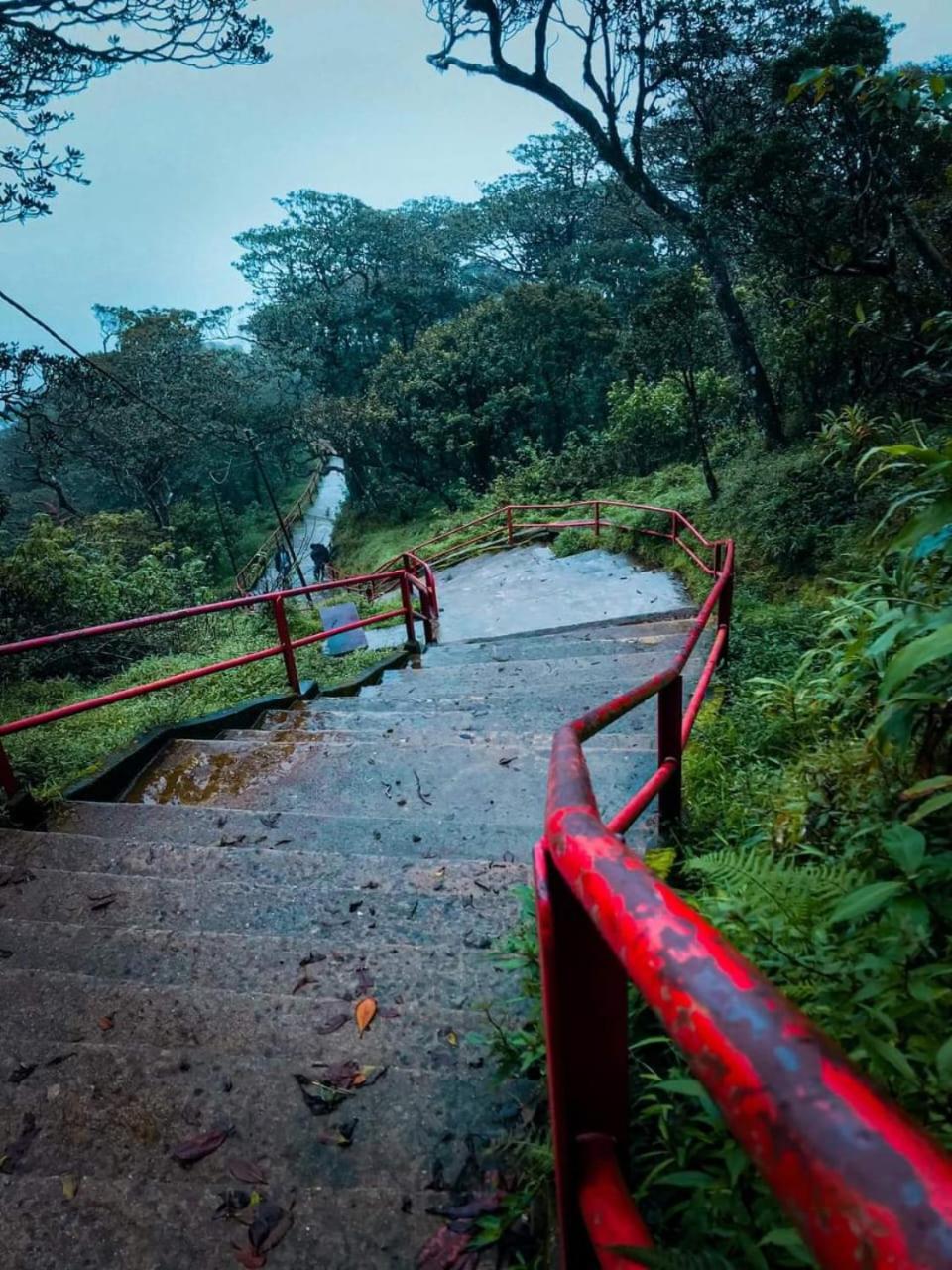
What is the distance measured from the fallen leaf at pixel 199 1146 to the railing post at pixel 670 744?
5.26ft

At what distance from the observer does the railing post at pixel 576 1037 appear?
874 millimetres

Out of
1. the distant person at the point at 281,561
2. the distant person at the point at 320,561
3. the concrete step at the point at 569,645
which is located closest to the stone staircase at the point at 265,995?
the concrete step at the point at 569,645

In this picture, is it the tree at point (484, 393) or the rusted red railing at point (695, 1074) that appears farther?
the tree at point (484, 393)

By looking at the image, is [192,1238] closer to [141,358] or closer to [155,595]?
[155,595]

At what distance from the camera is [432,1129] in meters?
1.61

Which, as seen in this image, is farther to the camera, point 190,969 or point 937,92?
point 937,92

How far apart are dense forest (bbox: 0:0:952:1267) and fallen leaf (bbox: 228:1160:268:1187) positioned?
63 cm

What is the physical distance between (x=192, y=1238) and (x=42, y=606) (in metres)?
9.42

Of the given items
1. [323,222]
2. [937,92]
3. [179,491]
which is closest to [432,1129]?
[937,92]

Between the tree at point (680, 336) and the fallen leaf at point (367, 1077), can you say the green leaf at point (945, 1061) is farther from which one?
the tree at point (680, 336)

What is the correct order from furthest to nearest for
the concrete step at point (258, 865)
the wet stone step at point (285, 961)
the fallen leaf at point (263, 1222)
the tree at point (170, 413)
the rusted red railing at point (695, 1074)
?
1. the tree at point (170, 413)
2. the concrete step at point (258, 865)
3. the wet stone step at point (285, 961)
4. the fallen leaf at point (263, 1222)
5. the rusted red railing at point (695, 1074)

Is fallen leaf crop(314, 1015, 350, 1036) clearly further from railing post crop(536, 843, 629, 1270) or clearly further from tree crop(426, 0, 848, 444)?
tree crop(426, 0, 848, 444)

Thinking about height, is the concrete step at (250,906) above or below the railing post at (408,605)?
below

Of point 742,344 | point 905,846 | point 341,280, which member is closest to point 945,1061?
point 905,846
